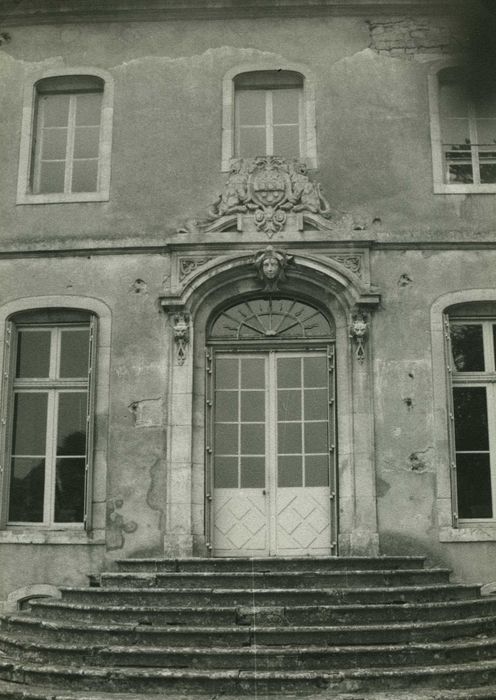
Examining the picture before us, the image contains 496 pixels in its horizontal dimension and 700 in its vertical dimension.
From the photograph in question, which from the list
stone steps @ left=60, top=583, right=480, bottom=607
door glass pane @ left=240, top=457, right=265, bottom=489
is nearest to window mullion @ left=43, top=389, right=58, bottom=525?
stone steps @ left=60, top=583, right=480, bottom=607

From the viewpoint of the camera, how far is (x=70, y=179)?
947cm

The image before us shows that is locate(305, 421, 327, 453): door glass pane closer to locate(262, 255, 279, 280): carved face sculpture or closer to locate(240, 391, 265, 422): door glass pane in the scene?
locate(240, 391, 265, 422): door glass pane

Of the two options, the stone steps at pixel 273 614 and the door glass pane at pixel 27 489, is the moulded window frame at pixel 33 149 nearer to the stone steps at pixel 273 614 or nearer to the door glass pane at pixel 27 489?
the door glass pane at pixel 27 489

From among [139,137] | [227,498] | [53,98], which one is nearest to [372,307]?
[227,498]

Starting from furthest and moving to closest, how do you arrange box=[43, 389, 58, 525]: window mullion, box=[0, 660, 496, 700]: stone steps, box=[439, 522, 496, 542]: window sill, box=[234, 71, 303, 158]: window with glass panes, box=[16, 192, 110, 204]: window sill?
box=[234, 71, 303, 158]: window with glass panes, box=[16, 192, 110, 204]: window sill, box=[43, 389, 58, 525]: window mullion, box=[439, 522, 496, 542]: window sill, box=[0, 660, 496, 700]: stone steps

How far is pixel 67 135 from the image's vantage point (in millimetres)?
9641

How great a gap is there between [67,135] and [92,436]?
12.0 feet

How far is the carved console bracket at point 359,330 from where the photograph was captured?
28.2 ft

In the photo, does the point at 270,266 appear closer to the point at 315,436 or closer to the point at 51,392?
the point at 315,436

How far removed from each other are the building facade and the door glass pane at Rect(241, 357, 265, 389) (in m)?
0.02

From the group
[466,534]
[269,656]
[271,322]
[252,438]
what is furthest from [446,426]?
[269,656]

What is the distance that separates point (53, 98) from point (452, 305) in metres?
5.35

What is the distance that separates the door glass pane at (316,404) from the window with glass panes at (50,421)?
2.38 m

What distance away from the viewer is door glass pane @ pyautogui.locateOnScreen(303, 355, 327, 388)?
893 cm
